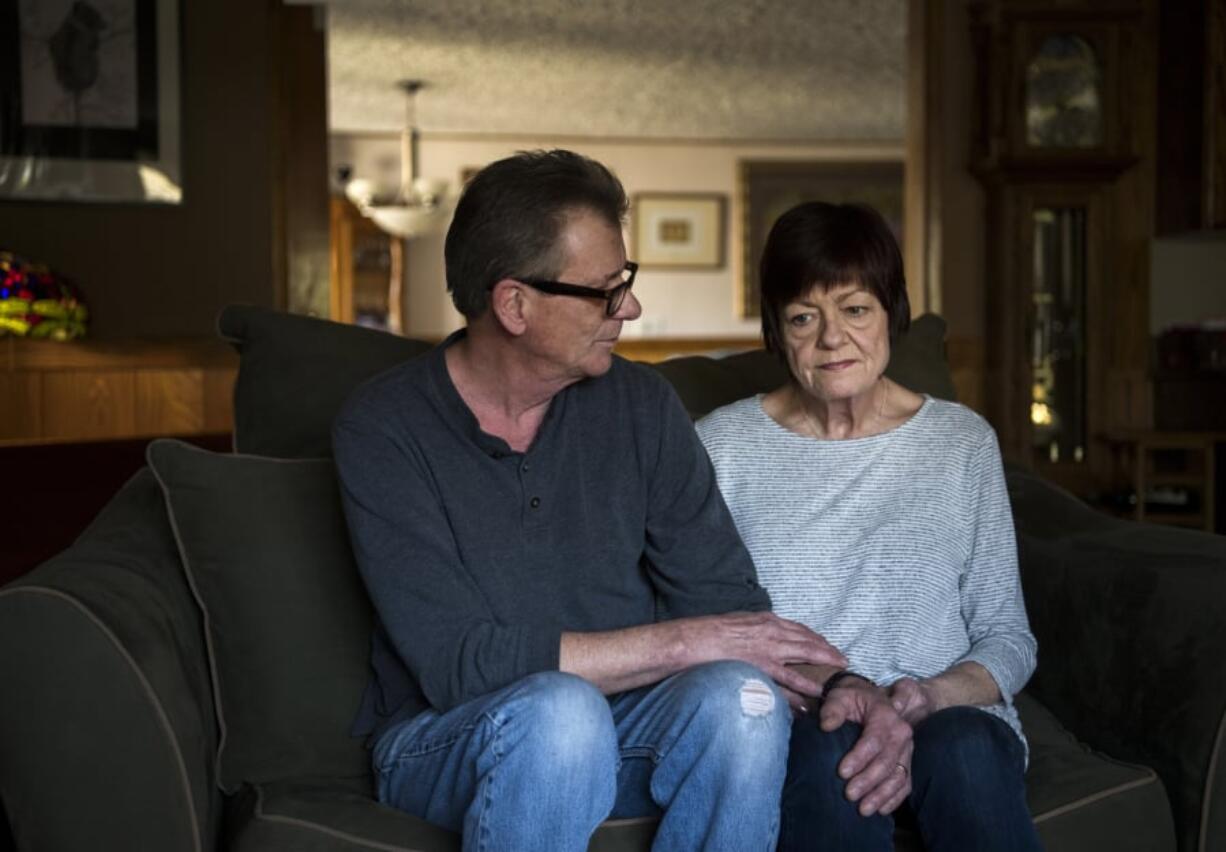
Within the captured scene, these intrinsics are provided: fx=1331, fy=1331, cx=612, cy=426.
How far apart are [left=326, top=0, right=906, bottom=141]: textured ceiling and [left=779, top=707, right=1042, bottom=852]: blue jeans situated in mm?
4799

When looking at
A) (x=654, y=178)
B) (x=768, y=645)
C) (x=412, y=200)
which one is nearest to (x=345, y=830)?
(x=768, y=645)

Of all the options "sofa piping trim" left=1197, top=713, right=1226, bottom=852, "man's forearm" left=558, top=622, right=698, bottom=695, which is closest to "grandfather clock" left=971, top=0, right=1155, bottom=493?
"sofa piping trim" left=1197, top=713, right=1226, bottom=852

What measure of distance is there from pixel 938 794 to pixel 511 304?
→ 73 cm

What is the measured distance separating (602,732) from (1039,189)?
3802 millimetres

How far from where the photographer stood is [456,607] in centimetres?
146

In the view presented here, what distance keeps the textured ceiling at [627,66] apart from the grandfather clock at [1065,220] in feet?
4.50

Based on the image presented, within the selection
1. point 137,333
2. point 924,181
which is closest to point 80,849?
point 137,333

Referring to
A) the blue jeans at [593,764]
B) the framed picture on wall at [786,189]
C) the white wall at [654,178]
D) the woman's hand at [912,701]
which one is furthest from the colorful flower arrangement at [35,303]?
the framed picture on wall at [786,189]

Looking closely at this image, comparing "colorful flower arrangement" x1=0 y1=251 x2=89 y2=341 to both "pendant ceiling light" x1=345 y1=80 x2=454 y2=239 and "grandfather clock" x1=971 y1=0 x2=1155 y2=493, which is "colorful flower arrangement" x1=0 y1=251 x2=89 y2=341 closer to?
"grandfather clock" x1=971 y1=0 x2=1155 y2=493

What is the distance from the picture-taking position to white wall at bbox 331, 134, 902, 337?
360 inches

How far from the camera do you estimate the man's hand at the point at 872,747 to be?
4.68 ft

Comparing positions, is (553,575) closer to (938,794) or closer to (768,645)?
(768,645)

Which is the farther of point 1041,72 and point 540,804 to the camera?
point 1041,72

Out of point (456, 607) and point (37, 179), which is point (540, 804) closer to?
point (456, 607)
